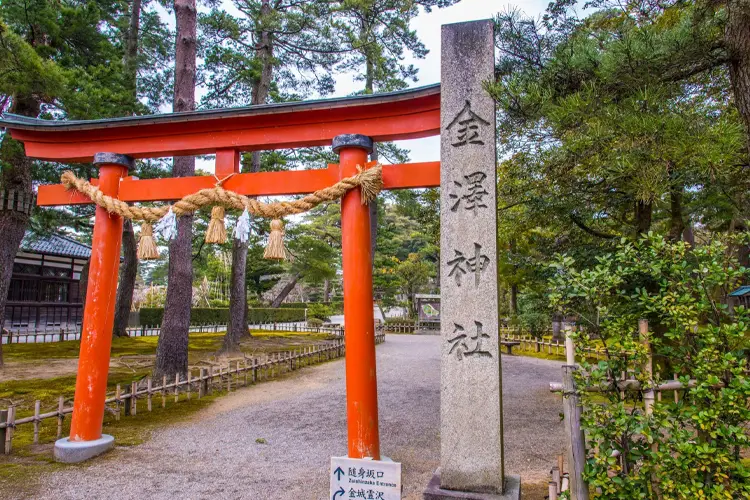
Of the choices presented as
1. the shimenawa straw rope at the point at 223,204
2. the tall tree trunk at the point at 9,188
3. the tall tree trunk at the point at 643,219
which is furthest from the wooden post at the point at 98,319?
the tall tree trunk at the point at 643,219

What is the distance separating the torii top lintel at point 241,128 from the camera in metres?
4.27

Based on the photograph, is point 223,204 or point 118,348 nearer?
point 223,204

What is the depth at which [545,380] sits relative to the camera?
9852 mm

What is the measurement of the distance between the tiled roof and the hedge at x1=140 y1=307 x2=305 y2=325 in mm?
4507

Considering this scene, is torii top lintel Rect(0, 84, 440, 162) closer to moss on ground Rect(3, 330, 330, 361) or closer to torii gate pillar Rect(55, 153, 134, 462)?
torii gate pillar Rect(55, 153, 134, 462)

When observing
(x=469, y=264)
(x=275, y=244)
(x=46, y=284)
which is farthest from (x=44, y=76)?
(x=46, y=284)

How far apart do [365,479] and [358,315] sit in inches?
57.9

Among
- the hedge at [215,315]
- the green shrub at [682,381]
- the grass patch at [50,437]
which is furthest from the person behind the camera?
the hedge at [215,315]

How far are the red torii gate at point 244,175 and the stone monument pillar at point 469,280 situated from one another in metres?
0.41

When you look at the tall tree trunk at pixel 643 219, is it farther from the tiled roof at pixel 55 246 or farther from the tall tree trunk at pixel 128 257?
the tiled roof at pixel 55 246

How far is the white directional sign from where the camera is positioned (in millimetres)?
2850

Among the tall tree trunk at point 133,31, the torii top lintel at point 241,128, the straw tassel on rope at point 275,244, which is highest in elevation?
the tall tree trunk at point 133,31

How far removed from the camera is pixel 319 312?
95.7 ft

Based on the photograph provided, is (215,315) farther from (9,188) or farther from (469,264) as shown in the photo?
(469,264)
